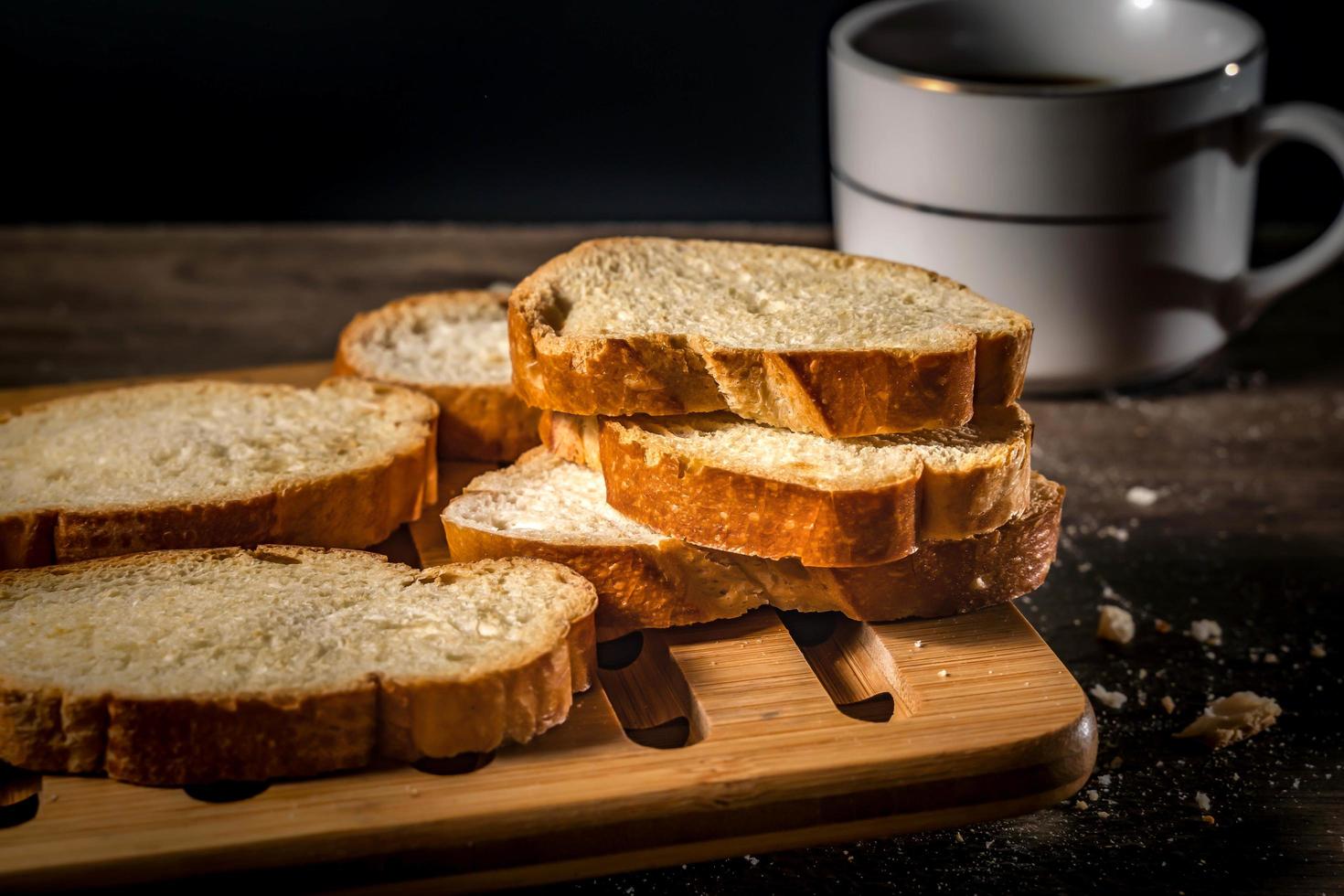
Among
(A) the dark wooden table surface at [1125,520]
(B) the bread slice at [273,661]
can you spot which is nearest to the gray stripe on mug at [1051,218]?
(A) the dark wooden table surface at [1125,520]

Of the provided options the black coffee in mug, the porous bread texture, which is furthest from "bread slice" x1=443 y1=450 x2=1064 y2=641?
the black coffee in mug

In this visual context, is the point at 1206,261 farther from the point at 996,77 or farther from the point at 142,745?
the point at 142,745

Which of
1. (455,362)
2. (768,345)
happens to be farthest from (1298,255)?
(455,362)

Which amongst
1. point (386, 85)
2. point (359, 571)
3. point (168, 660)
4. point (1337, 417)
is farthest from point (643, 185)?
point (168, 660)

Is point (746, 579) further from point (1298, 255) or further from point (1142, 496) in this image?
point (1298, 255)

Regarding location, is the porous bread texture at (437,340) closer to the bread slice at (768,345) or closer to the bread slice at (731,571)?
the bread slice at (768,345)

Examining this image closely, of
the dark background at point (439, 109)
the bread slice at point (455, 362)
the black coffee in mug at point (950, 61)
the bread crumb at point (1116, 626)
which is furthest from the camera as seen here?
the dark background at point (439, 109)
